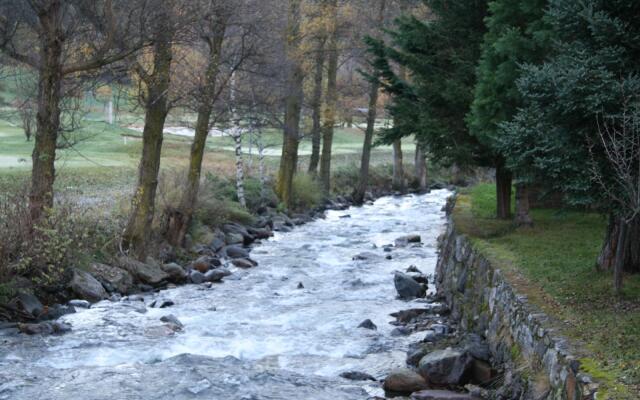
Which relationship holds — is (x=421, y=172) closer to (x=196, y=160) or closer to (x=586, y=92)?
(x=196, y=160)

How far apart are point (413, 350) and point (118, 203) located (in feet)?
33.9

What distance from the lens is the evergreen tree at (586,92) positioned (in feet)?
29.1

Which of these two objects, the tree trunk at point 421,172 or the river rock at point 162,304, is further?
the tree trunk at point 421,172

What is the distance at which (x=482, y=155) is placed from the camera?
1675 centimetres

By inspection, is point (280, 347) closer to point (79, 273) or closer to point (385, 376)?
point (385, 376)

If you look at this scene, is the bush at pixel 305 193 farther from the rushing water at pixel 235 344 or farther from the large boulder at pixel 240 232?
the rushing water at pixel 235 344

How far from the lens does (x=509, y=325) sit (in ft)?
31.0

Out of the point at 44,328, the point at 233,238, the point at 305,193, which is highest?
the point at 305,193

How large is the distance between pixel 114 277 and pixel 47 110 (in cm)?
348

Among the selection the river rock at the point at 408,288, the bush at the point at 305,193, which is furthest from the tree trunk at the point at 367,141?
the river rock at the point at 408,288

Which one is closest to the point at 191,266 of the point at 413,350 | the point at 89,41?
the point at 89,41

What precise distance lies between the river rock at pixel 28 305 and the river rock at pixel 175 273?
3799mm

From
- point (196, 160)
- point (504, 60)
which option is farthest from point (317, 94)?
point (504, 60)

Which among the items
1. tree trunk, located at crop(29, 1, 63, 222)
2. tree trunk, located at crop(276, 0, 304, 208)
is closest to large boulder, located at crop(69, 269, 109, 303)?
tree trunk, located at crop(29, 1, 63, 222)
